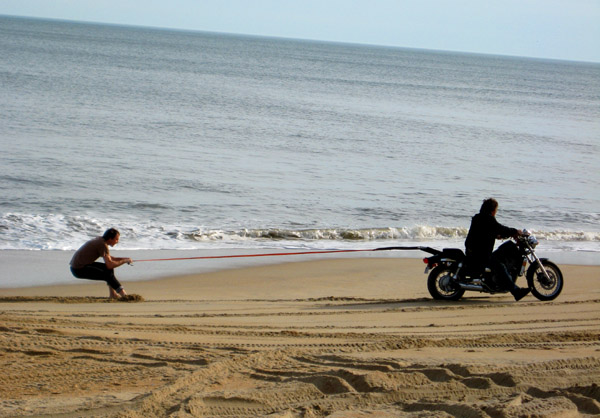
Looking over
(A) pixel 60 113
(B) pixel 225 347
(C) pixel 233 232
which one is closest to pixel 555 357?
(B) pixel 225 347

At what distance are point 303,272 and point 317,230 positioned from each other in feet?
12.2

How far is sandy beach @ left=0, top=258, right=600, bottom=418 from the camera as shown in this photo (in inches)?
191

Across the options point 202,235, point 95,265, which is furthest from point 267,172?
point 95,265

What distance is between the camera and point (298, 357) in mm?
5855

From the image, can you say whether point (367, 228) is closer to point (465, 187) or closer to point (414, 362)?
point (465, 187)

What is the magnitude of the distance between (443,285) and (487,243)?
785mm

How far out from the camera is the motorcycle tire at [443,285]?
945 cm

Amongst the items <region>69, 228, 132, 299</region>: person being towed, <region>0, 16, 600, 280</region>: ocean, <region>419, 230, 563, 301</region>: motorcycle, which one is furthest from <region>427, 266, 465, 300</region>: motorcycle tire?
<region>0, 16, 600, 280</region>: ocean

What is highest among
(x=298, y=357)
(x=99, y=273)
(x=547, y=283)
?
(x=547, y=283)

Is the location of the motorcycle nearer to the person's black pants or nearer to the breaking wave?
the person's black pants

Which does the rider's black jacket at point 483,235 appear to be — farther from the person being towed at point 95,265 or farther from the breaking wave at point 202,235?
the breaking wave at point 202,235

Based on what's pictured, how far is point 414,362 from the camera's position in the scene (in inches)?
227

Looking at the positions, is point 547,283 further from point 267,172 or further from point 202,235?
point 267,172

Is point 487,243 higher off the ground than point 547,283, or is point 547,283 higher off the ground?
point 487,243
